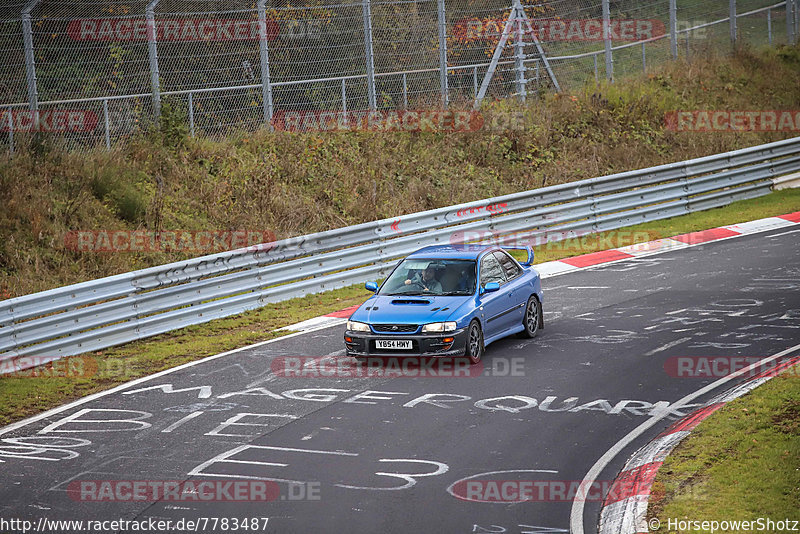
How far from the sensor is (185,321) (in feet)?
51.5

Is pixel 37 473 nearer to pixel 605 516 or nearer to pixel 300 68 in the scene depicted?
pixel 605 516

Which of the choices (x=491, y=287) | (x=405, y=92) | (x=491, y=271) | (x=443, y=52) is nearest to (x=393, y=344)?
(x=491, y=287)

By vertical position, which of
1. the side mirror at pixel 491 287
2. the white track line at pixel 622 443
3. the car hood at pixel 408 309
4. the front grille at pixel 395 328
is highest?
the side mirror at pixel 491 287

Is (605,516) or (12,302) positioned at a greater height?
(12,302)

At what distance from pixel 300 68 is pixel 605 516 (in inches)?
641

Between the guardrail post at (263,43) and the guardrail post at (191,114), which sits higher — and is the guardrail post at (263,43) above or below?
above

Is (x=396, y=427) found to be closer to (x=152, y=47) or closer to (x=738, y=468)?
(x=738, y=468)

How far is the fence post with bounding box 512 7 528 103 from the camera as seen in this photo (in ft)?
85.2

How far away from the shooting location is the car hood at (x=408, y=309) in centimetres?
1252

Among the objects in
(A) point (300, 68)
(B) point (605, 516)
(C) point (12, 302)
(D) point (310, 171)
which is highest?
(A) point (300, 68)

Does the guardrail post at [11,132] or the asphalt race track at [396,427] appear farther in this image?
the guardrail post at [11,132]

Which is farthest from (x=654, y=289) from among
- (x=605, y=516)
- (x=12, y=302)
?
(x=12, y=302)

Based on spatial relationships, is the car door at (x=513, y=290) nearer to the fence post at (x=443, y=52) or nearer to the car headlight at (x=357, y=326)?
the car headlight at (x=357, y=326)

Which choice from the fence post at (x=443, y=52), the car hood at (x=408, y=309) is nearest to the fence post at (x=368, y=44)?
the fence post at (x=443, y=52)
